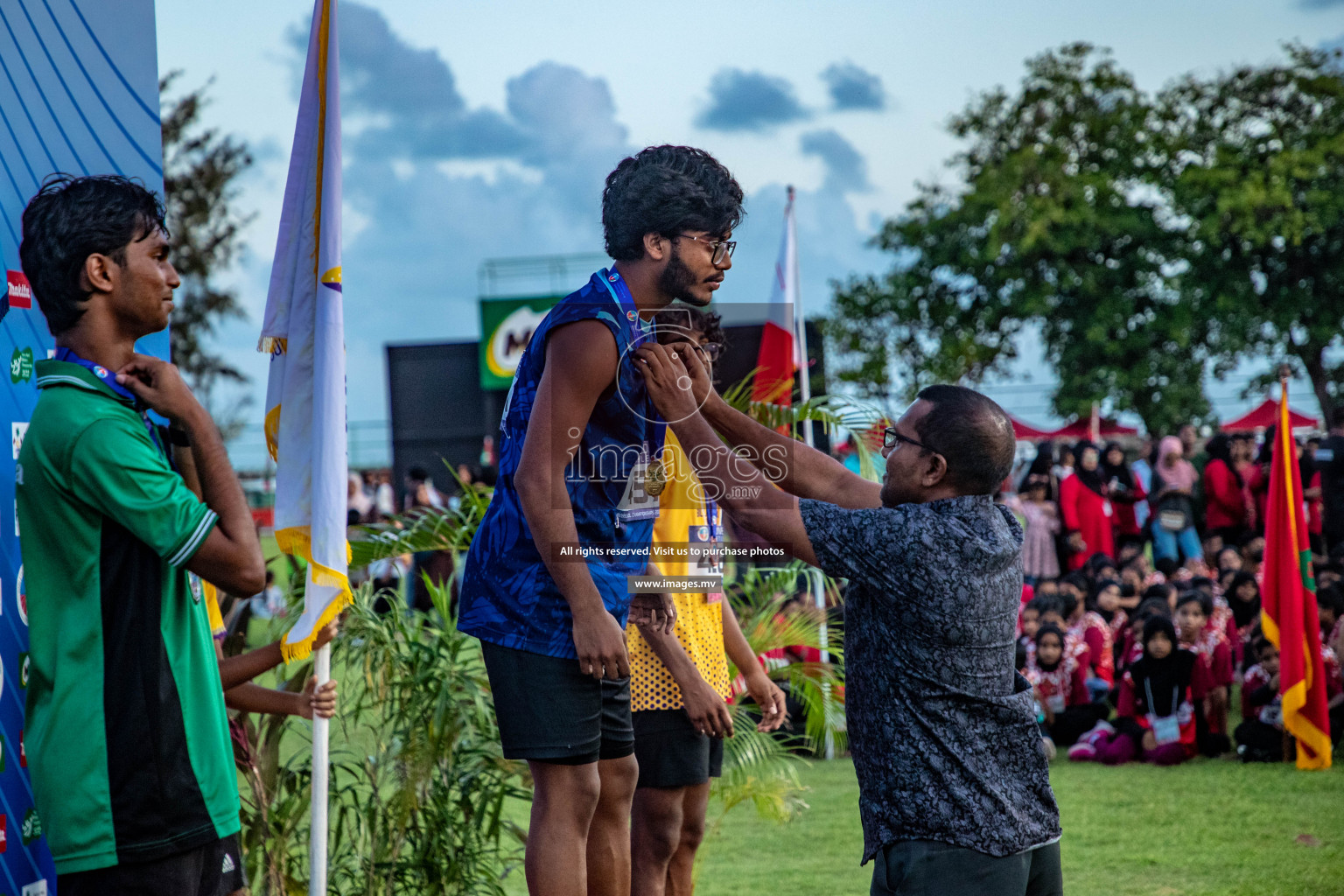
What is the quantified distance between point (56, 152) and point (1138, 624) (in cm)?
712

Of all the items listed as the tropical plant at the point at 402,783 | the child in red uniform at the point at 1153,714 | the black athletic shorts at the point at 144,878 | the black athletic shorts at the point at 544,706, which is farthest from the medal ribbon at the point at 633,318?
the child in red uniform at the point at 1153,714

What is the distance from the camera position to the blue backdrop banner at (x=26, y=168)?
2602 millimetres

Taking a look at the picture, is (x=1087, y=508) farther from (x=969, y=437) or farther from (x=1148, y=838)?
(x=969, y=437)

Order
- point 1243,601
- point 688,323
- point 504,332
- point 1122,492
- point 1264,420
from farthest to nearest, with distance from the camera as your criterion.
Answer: point 1264,420 → point 504,332 → point 1122,492 → point 1243,601 → point 688,323

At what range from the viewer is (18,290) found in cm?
265

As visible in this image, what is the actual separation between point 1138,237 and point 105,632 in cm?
2784

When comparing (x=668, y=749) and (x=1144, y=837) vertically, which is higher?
(x=668, y=749)

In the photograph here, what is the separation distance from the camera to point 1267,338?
87.0 feet

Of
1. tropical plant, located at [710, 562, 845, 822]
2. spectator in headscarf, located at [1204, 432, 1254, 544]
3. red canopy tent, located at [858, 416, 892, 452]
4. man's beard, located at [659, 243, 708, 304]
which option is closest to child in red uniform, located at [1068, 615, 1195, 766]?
tropical plant, located at [710, 562, 845, 822]

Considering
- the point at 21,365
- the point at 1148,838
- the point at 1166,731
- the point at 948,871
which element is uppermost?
the point at 21,365

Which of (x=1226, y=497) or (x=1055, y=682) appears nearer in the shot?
(x=1055, y=682)

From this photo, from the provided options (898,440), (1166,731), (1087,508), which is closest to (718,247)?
(898,440)

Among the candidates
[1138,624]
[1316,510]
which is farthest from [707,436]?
[1316,510]

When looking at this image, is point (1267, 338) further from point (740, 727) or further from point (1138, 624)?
point (740, 727)
